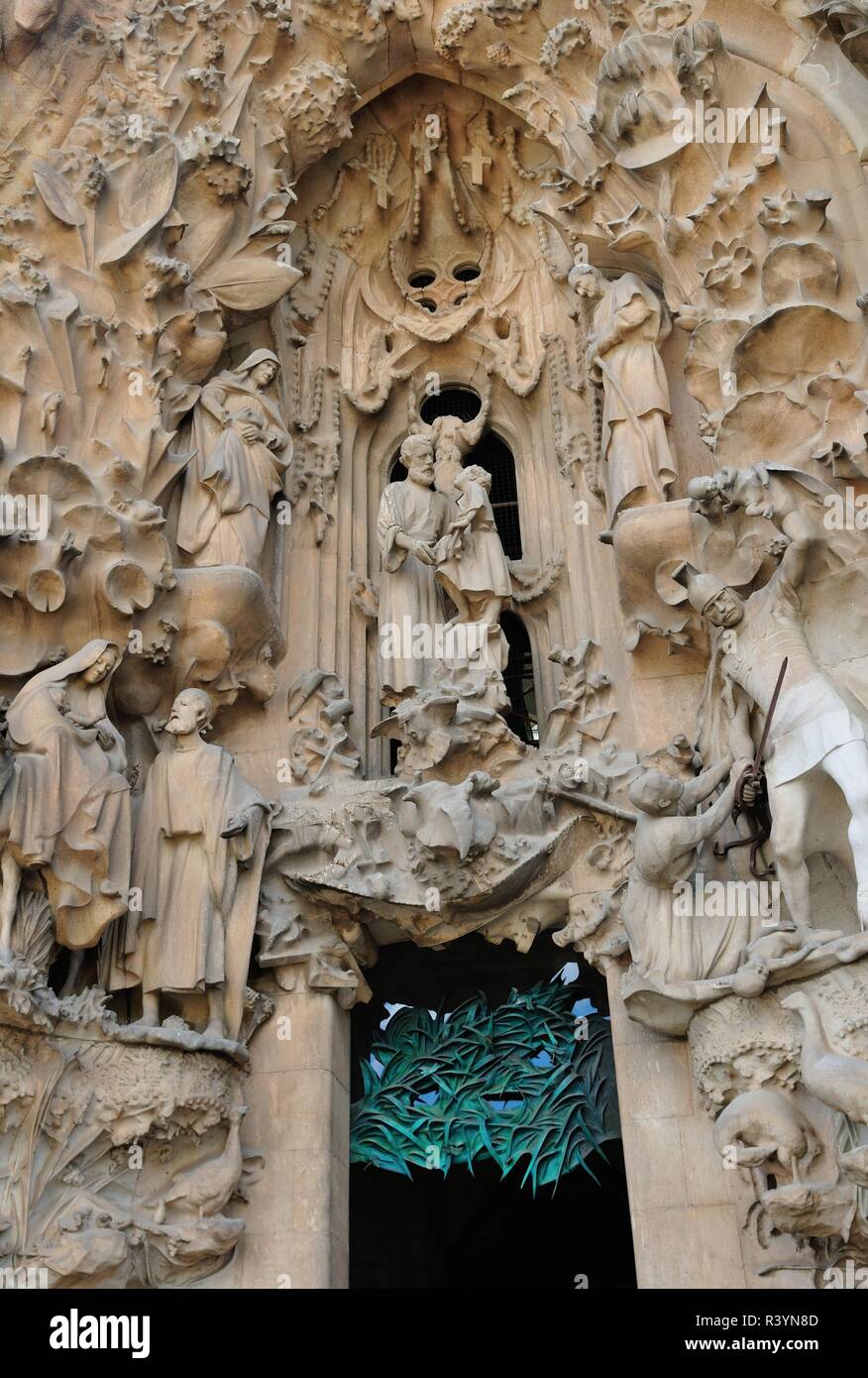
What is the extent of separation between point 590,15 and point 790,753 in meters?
5.91

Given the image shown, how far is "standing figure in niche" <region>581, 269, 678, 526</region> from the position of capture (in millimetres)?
8852

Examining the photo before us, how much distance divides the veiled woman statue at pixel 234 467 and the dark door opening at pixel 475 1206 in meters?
3.18

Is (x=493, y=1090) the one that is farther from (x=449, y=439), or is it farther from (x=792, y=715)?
(x=449, y=439)

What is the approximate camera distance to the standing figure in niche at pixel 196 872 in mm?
7742

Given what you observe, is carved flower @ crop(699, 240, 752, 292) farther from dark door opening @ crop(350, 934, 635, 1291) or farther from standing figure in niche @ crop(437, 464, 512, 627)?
dark door opening @ crop(350, 934, 635, 1291)

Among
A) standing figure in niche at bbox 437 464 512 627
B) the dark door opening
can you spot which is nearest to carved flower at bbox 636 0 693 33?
standing figure in niche at bbox 437 464 512 627

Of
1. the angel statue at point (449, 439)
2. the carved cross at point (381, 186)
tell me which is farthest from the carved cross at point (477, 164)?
the angel statue at point (449, 439)

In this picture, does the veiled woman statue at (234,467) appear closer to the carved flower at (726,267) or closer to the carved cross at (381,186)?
the carved cross at (381,186)

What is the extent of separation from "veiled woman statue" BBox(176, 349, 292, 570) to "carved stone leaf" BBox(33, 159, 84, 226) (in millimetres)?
1361

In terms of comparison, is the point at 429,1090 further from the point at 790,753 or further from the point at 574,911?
the point at 790,753

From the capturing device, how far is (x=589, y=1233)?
11.7 metres

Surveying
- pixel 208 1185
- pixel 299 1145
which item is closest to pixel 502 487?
pixel 299 1145

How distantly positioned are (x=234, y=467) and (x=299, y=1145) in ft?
14.0

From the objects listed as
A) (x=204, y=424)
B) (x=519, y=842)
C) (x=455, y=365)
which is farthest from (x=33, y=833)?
(x=455, y=365)
